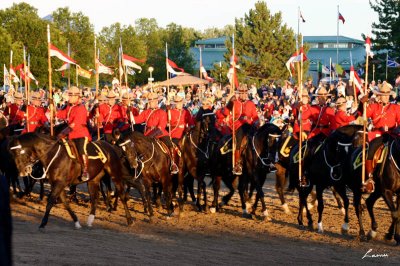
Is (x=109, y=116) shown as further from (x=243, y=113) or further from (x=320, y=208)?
(x=320, y=208)

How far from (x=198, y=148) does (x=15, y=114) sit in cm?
751

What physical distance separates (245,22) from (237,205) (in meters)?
36.5

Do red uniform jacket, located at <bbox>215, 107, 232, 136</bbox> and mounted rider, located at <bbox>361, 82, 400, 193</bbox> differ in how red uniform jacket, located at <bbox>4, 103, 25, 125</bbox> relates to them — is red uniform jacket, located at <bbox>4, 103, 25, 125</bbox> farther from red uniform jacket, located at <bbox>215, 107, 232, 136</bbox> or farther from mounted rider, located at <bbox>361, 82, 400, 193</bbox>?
mounted rider, located at <bbox>361, 82, 400, 193</bbox>

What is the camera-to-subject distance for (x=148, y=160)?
17047 mm

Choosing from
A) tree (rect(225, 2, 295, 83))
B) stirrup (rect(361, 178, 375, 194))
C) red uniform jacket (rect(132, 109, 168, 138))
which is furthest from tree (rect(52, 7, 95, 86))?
stirrup (rect(361, 178, 375, 194))

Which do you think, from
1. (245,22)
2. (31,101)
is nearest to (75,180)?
(31,101)

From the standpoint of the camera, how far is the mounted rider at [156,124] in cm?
1800

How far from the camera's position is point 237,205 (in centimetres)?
2020

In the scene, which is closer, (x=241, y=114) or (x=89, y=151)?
(x=89, y=151)

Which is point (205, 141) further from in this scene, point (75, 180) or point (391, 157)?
point (391, 157)

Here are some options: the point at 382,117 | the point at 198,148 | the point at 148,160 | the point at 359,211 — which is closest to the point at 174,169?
the point at 148,160

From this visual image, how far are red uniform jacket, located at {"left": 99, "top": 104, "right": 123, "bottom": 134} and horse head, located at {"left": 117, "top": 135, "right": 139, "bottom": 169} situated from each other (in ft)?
11.1

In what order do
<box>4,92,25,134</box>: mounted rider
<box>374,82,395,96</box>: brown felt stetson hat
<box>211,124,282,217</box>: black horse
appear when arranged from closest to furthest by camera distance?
<box>374,82,395,96</box>: brown felt stetson hat → <box>211,124,282,217</box>: black horse → <box>4,92,25,134</box>: mounted rider

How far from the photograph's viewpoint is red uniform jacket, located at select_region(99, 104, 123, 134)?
20.2 metres
